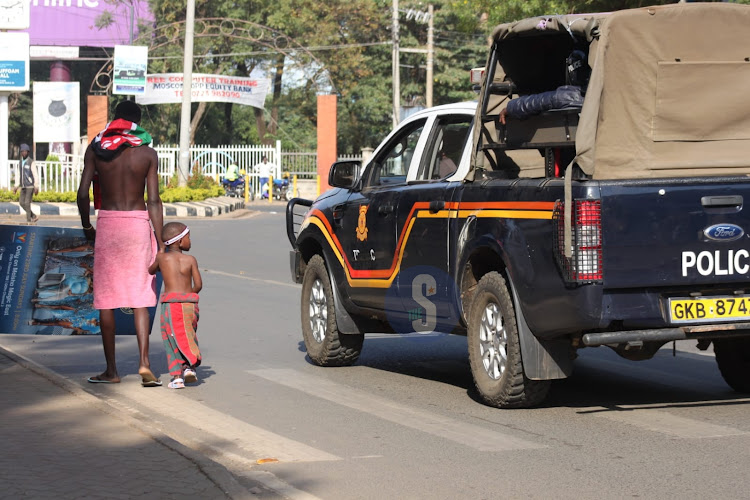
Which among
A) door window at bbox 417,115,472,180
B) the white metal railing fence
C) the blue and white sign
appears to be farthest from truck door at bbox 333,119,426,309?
the white metal railing fence

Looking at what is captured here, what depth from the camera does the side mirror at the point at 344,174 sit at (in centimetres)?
984

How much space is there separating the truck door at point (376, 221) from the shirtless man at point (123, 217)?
5.33 ft

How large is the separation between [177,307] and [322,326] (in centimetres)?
169

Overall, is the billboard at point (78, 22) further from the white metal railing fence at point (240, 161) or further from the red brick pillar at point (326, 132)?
the red brick pillar at point (326, 132)

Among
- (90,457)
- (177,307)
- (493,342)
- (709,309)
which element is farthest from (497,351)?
(90,457)

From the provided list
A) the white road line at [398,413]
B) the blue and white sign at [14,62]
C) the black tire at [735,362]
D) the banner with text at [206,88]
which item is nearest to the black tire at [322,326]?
the white road line at [398,413]

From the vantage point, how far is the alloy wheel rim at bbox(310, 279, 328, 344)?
1013cm

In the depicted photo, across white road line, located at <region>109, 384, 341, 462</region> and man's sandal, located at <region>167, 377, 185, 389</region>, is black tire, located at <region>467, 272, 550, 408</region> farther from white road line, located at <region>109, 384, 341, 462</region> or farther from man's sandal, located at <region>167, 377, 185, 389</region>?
man's sandal, located at <region>167, 377, 185, 389</region>

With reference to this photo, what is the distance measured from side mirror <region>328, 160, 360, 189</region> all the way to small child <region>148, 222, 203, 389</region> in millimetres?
1518

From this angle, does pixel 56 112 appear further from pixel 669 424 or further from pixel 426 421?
pixel 669 424

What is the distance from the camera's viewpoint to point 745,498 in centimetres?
547

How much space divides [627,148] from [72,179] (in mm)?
33587

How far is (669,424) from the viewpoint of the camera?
287 inches

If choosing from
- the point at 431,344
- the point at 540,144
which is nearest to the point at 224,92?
the point at 431,344
